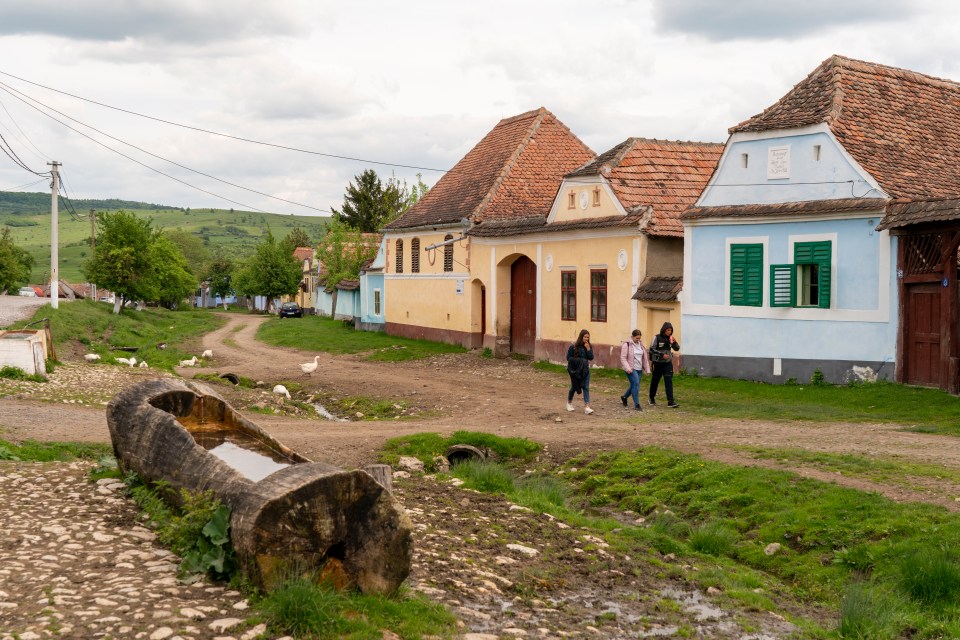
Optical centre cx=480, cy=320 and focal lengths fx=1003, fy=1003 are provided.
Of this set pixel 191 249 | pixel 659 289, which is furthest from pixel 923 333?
pixel 191 249

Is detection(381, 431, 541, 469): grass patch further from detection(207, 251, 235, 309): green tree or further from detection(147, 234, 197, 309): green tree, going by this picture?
detection(207, 251, 235, 309): green tree

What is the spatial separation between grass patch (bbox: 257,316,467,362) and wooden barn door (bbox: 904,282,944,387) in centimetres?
1586

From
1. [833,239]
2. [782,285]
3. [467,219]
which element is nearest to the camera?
[833,239]

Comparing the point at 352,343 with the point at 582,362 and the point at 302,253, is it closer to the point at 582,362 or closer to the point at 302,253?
the point at 582,362

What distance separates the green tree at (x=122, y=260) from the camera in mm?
46031

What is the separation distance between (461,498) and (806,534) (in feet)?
12.2

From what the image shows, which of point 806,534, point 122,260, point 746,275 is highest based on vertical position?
point 122,260

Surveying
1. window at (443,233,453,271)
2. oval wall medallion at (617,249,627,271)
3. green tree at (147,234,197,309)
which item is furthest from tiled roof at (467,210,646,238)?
green tree at (147,234,197,309)

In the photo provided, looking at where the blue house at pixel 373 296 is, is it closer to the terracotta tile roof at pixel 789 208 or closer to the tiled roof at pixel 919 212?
the terracotta tile roof at pixel 789 208

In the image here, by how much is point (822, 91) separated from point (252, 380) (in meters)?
15.2

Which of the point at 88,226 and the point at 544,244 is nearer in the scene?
the point at 544,244

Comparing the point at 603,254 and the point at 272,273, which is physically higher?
the point at 272,273

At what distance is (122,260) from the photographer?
45938 millimetres

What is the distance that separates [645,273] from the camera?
24.5 m
